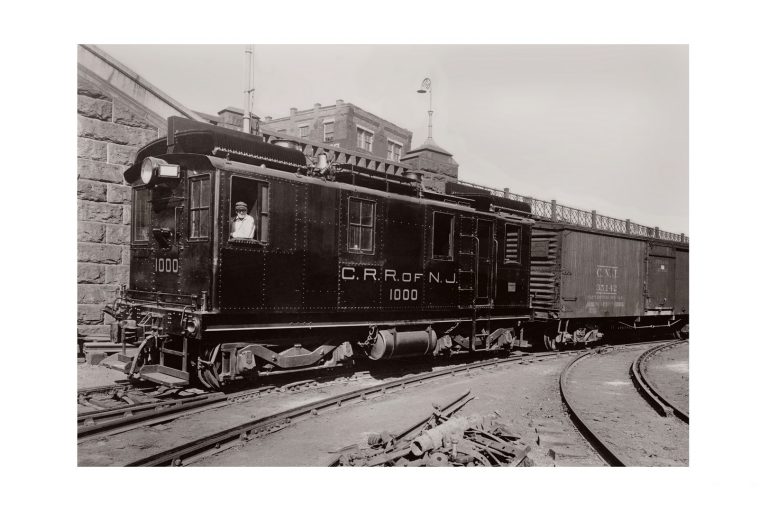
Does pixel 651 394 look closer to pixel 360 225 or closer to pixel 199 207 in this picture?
pixel 360 225

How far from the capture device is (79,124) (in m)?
8.66

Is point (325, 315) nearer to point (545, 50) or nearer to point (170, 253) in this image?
point (170, 253)

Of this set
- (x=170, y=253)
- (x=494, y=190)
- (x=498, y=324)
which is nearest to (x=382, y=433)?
(x=170, y=253)

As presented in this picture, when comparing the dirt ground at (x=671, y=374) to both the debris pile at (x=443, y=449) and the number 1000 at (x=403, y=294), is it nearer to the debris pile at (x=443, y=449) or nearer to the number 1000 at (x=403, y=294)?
the debris pile at (x=443, y=449)

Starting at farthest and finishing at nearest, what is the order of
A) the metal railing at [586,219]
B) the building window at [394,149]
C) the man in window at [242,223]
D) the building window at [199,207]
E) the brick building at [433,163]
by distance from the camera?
Result: the building window at [394,149], the metal railing at [586,219], the brick building at [433,163], the man in window at [242,223], the building window at [199,207]

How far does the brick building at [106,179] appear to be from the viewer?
8.78m

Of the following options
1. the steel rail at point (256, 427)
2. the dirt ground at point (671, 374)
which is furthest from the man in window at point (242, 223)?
the dirt ground at point (671, 374)

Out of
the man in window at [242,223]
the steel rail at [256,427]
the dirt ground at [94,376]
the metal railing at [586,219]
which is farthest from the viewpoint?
the metal railing at [586,219]

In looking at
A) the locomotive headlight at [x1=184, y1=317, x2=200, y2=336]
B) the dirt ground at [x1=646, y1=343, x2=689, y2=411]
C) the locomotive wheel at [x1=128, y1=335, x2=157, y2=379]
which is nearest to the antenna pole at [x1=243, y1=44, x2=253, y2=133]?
the locomotive headlight at [x1=184, y1=317, x2=200, y2=336]

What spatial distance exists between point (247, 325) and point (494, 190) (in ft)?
41.3

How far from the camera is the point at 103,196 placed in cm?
921

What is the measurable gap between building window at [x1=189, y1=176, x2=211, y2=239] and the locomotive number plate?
20.1 inches

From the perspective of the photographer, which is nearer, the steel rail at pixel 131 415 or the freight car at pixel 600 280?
the steel rail at pixel 131 415

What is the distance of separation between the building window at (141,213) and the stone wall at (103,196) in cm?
58
